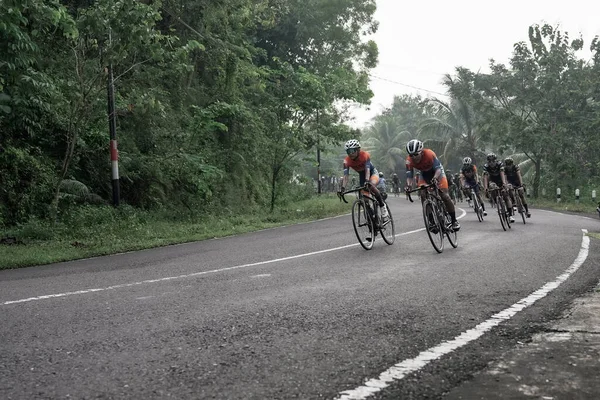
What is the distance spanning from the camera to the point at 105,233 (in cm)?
1418

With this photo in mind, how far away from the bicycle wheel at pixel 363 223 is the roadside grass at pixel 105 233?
15.5 ft

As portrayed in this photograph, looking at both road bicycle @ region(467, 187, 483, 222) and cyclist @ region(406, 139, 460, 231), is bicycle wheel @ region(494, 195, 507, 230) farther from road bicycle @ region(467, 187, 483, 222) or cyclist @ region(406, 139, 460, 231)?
cyclist @ region(406, 139, 460, 231)

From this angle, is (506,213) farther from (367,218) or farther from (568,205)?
(568,205)

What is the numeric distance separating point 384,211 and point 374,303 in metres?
5.80

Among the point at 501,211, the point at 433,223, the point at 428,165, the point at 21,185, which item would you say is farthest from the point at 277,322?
the point at 21,185

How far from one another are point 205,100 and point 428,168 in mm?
14820

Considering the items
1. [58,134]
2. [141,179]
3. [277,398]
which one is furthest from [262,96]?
[277,398]

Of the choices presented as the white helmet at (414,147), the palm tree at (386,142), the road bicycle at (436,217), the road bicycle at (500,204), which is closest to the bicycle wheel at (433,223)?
the road bicycle at (436,217)

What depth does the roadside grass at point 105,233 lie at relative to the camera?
1143 centimetres

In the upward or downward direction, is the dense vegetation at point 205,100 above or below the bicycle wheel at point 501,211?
above

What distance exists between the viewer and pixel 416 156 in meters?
10.9

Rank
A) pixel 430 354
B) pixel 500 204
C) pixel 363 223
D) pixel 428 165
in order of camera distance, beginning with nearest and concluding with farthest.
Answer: pixel 430 354 < pixel 363 223 < pixel 428 165 < pixel 500 204

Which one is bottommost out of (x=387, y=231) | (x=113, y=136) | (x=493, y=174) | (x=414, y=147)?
(x=387, y=231)

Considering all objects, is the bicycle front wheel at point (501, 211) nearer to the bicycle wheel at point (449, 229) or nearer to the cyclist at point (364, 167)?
the bicycle wheel at point (449, 229)
